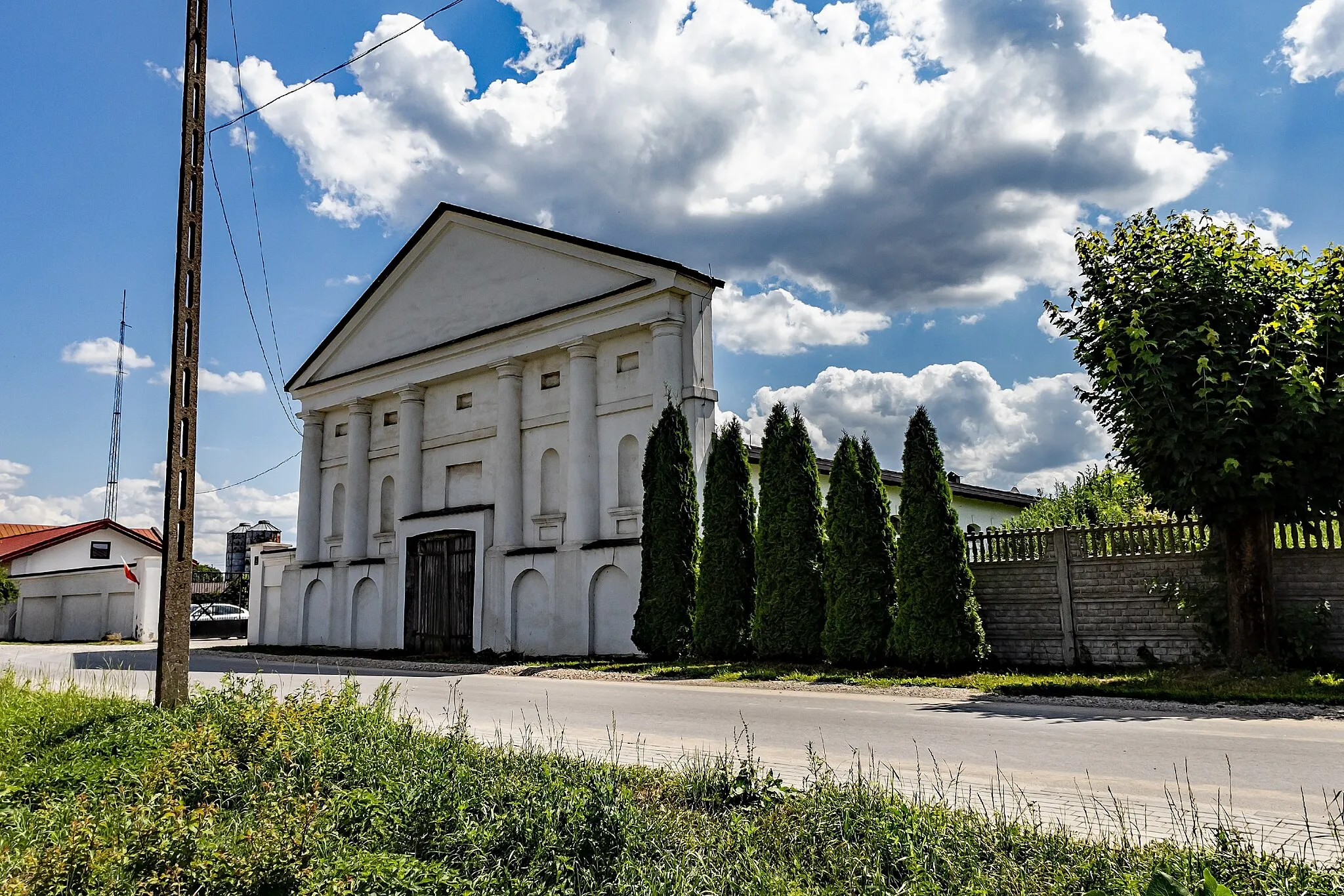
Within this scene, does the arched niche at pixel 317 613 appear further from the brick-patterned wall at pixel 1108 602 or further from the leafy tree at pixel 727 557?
the brick-patterned wall at pixel 1108 602

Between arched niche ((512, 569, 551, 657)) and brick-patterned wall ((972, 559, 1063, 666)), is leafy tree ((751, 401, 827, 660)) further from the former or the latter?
arched niche ((512, 569, 551, 657))

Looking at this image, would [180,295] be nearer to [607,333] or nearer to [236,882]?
[236,882]

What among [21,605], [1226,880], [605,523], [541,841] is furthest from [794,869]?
[21,605]

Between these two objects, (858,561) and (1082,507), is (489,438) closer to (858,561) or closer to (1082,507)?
(858,561)

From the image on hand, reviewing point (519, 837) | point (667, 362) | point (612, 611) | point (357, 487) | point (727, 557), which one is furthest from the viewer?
point (357, 487)

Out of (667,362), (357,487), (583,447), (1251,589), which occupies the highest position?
(667,362)

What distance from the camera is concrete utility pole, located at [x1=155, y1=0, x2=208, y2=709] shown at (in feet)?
30.7

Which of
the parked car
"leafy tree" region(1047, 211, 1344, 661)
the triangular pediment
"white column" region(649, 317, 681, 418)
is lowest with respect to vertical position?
the parked car

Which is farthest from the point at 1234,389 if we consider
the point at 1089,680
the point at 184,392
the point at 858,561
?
the point at 184,392

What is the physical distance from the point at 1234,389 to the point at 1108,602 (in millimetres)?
3861

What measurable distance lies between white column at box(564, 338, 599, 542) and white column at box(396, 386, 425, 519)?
19.7 feet

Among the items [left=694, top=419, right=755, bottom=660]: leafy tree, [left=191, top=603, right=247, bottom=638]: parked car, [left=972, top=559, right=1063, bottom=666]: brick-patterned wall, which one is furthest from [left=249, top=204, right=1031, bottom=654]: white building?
[left=191, top=603, right=247, bottom=638]: parked car

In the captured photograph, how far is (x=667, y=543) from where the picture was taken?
19406 millimetres

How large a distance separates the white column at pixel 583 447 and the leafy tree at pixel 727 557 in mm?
3374
